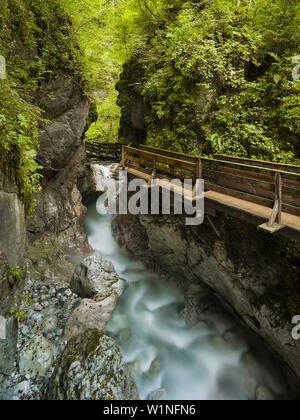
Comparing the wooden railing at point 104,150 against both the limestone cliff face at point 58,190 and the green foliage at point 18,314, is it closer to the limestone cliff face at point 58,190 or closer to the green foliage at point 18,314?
the limestone cliff face at point 58,190

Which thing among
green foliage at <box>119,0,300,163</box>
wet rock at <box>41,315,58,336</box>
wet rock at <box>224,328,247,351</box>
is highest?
green foliage at <box>119,0,300,163</box>

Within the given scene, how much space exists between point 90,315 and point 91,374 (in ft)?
7.59

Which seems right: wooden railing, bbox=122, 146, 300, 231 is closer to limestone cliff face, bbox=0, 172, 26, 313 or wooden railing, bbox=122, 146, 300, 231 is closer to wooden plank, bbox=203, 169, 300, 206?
wooden plank, bbox=203, 169, 300, 206

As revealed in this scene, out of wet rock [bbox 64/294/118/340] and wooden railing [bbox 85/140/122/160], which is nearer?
wet rock [bbox 64/294/118/340]

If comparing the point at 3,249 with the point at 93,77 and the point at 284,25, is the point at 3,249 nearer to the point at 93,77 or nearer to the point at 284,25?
the point at 93,77

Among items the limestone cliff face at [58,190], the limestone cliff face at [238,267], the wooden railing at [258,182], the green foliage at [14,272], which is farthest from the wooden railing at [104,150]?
the green foliage at [14,272]

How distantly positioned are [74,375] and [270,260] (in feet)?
18.0

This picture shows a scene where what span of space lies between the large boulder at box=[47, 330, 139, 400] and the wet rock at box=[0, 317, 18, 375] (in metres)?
1.17

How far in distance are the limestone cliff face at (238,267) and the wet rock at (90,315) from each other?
3.08 m

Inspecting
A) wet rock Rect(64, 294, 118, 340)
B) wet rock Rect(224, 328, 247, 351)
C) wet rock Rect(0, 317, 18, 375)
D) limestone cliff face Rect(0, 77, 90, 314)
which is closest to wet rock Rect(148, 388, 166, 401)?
wet rock Rect(64, 294, 118, 340)

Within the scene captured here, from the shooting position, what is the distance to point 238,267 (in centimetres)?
639

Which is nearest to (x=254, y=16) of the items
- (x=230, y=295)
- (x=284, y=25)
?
(x=284, y=25)

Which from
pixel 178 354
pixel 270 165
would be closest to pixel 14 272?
pixel 178 354

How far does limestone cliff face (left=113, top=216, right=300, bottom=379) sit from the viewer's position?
551 cm
